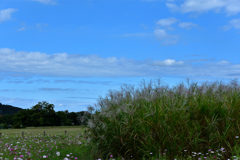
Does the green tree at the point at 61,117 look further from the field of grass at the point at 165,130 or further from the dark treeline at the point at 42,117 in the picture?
the field of grass at the point at 165,130

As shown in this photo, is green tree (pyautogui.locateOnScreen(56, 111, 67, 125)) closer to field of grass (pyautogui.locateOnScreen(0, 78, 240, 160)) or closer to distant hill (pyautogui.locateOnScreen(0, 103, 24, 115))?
distant hill (pyautogui.locateOnScreen(0, 103, 24, 115))

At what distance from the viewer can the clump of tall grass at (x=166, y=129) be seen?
6359 millimetres

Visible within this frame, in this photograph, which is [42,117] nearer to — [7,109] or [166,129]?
[7,109]

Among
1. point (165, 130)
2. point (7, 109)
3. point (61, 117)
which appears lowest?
point (61, 117)

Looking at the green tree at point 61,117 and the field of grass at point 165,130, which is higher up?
the field of grass at point 165,130

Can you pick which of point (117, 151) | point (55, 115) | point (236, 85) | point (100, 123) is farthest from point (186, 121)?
point (55, 115)

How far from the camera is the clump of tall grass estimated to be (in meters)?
6.36

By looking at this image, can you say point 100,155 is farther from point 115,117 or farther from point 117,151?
point 115,117

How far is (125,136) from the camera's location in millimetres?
6789

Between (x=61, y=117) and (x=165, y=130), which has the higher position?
(x=165, y=130)

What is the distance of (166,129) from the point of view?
6.48 meters

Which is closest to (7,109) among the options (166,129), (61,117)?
(61,117)

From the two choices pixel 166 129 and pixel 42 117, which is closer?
pixel 166 129

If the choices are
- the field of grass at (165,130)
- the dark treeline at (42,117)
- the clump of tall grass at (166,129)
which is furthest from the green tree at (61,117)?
the clump of tall grass at (166,129)
